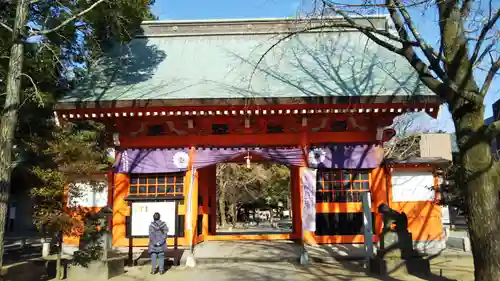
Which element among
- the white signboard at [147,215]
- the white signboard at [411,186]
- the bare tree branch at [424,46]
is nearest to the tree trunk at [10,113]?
the white signboard at [147,215]

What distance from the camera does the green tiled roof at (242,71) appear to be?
35.1 feet

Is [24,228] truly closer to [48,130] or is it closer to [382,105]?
[48,130]

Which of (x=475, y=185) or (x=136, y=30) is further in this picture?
(x=136, y=30)

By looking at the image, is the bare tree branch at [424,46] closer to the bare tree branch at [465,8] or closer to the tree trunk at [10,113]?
the bare tree branch at [465,8]

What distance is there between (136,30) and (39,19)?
4480 mm

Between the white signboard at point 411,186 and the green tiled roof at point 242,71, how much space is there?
9.12 ft

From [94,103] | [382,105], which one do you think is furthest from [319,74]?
[94,103]

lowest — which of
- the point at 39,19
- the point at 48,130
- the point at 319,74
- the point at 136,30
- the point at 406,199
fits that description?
the point at 406,199

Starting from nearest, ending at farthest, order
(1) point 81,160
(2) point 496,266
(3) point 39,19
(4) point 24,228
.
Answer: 1. (2) point 496,266
2. (1) point 81,160
3. (3) point 39,19
4. (4) point 24,228

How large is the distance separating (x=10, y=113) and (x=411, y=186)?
10378mm

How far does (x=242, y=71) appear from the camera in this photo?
1205 centimetres

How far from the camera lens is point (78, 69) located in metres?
12.5

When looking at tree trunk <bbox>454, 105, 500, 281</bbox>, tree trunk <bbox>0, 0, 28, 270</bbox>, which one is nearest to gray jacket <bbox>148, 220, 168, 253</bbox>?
tree trunk <bbox>0, 0, 28, 270</bbox>

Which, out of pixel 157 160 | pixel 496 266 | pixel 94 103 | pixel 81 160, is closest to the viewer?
pixel 496 266
